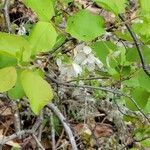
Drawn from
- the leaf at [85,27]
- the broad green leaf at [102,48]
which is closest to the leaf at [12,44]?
the leaf at [85,27]

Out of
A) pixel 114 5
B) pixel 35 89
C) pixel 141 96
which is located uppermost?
pixel 114 5

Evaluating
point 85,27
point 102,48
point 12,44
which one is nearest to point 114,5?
point 85,27

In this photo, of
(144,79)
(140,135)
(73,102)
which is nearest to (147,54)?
(144,79)

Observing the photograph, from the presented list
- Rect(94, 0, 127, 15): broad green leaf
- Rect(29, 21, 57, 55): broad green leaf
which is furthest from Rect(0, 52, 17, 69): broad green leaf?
Rect(94, 0, 127, 15): broad green leaf

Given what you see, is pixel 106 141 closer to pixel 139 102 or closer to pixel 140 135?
pixel 140 135

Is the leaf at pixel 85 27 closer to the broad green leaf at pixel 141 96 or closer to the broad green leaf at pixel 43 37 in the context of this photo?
the broad green leaf at pixel 43 37

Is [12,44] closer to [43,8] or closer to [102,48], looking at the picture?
[43,8]
